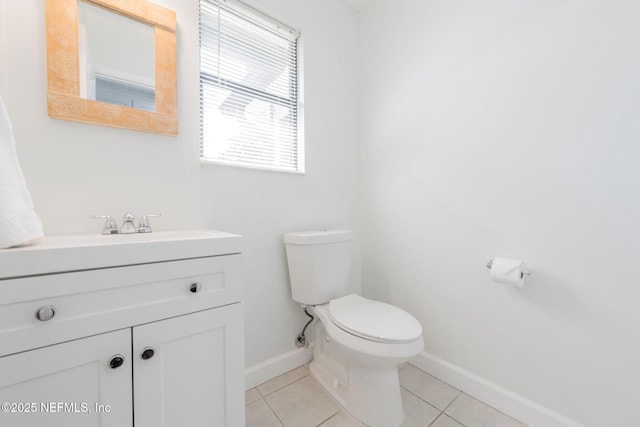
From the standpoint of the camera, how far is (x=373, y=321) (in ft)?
3.70

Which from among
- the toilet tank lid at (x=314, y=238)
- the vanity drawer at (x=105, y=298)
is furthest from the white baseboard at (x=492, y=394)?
the vanity drawer at (x=105, y=298)

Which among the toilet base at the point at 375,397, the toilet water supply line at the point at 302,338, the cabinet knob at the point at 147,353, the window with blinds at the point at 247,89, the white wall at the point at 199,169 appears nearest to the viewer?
the cabinet knob at the point at 147,353

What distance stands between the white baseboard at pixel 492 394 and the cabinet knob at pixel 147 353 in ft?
4.69

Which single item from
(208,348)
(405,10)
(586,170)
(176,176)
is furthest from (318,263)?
(405,10)

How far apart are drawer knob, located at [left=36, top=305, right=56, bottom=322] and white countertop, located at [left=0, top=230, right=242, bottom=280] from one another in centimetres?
8

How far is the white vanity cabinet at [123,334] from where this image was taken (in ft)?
1.89

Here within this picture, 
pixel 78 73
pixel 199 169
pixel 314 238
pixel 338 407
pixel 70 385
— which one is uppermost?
pixel 78 73

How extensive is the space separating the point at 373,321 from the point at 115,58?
156 centimetres

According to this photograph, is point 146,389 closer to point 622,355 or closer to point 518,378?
point 518,378

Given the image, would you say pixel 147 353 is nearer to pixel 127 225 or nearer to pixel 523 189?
pixel 127 225

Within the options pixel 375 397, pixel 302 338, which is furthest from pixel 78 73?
pixel 375 397

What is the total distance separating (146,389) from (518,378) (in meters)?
1.51

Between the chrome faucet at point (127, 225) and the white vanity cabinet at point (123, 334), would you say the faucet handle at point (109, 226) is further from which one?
the white vanity cabinet at point (123, 334)

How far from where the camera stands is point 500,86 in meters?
1.21
